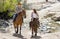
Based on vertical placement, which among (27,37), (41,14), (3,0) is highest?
(3,0)

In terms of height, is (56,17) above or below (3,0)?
below

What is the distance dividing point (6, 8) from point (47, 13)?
3.58m

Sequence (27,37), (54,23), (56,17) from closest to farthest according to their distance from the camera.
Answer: (27,37)
(54,23)
(56,17)

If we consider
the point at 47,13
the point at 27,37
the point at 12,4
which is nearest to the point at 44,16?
the point at 47,13

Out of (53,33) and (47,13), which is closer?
(53,33)

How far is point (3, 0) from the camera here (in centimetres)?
1870

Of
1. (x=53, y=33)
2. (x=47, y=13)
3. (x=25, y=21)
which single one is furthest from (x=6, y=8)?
(x=53, y=33)

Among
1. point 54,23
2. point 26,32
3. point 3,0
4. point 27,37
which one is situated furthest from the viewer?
point 3,0

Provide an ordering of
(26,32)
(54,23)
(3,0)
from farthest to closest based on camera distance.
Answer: (3,0), (54,23), (26,32)

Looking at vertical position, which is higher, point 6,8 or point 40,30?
point 6,8

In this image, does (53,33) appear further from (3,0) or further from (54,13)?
(3,0)

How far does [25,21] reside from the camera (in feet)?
59.3

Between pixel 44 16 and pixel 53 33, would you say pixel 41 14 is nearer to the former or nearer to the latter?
pixel 44 16

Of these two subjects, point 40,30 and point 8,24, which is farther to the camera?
point 8,24
